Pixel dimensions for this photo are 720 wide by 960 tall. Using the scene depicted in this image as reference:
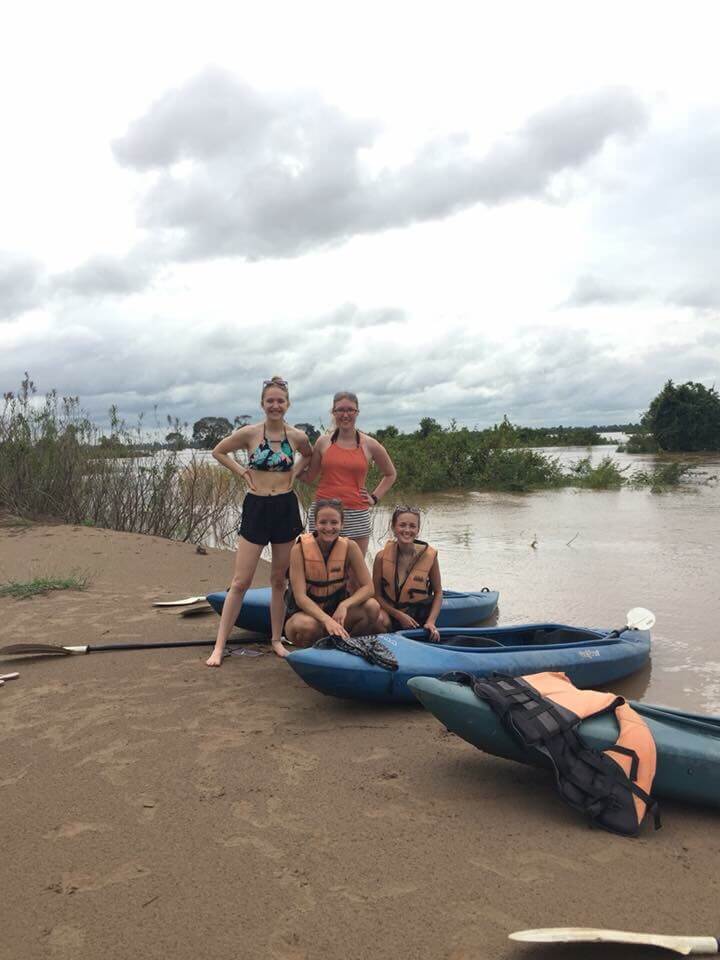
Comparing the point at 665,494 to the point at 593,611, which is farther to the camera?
the point at 665,494

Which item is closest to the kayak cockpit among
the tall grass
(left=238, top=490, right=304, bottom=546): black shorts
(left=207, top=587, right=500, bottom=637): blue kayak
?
(left=238, top=490, right=304, bottom=546): black shorts

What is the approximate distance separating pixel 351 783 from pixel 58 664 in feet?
8.26

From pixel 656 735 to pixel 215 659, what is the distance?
2.78 meters

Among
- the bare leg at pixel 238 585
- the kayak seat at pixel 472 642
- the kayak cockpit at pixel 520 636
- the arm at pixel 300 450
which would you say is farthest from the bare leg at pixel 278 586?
the kayak seat at pixel 472 642

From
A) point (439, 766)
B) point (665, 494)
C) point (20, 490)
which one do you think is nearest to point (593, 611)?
point (439, 766)

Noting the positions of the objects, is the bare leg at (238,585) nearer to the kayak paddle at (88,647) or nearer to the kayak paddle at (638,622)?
the kayak paddle at (88,647)

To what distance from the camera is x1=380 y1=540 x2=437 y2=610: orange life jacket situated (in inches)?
188

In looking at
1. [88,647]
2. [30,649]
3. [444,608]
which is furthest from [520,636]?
[30,649]

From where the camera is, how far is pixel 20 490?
9.92 meters

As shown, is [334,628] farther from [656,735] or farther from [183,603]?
[183,603]

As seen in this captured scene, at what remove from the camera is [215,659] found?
4730 millimetres

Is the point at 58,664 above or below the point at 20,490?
below

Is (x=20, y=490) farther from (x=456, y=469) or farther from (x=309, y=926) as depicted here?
(x=456, y=469)

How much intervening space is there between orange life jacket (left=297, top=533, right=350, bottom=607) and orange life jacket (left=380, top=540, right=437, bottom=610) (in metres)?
0.44
